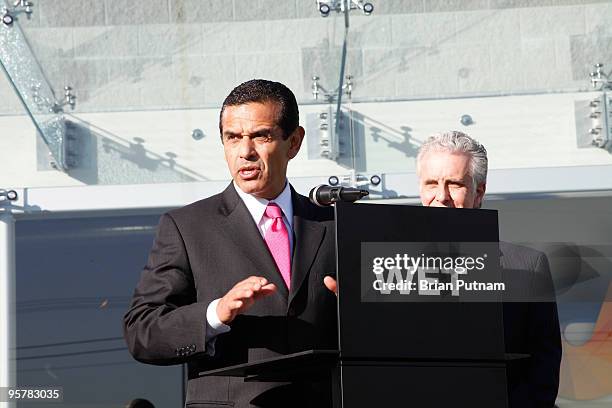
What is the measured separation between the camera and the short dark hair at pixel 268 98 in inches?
95.9

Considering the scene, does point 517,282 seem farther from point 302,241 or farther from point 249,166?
point 249,166

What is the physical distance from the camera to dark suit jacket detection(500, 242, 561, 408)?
2494 millimetres

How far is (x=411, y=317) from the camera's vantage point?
6.48ft

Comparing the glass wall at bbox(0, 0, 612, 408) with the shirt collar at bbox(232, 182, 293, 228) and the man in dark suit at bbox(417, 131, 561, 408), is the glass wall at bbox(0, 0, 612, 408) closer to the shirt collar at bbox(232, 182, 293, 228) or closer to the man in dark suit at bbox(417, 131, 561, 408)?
the man in dark suit at bbox(417, 131, 561, 408)

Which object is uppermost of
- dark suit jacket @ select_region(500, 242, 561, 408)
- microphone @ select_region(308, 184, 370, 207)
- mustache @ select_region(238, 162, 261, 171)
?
mustache @ select_region(238, 162, 261, 171)

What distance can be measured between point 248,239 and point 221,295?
15 cm

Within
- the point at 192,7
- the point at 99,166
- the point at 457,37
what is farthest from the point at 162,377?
the point at 457,37

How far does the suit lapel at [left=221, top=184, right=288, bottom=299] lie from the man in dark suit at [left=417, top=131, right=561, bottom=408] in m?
0.50

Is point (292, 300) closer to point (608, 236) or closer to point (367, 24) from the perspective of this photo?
point (367, 24)

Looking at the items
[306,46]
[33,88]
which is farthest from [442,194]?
[33,88]

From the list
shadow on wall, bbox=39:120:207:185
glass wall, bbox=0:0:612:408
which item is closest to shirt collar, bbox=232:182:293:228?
glass wall, bbox=0:0:612:408

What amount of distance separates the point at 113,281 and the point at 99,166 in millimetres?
833

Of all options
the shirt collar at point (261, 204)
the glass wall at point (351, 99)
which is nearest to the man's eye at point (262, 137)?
the shirt collar at point (261, 204)

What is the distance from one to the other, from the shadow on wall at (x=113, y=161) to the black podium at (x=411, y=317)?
2.58 metres
